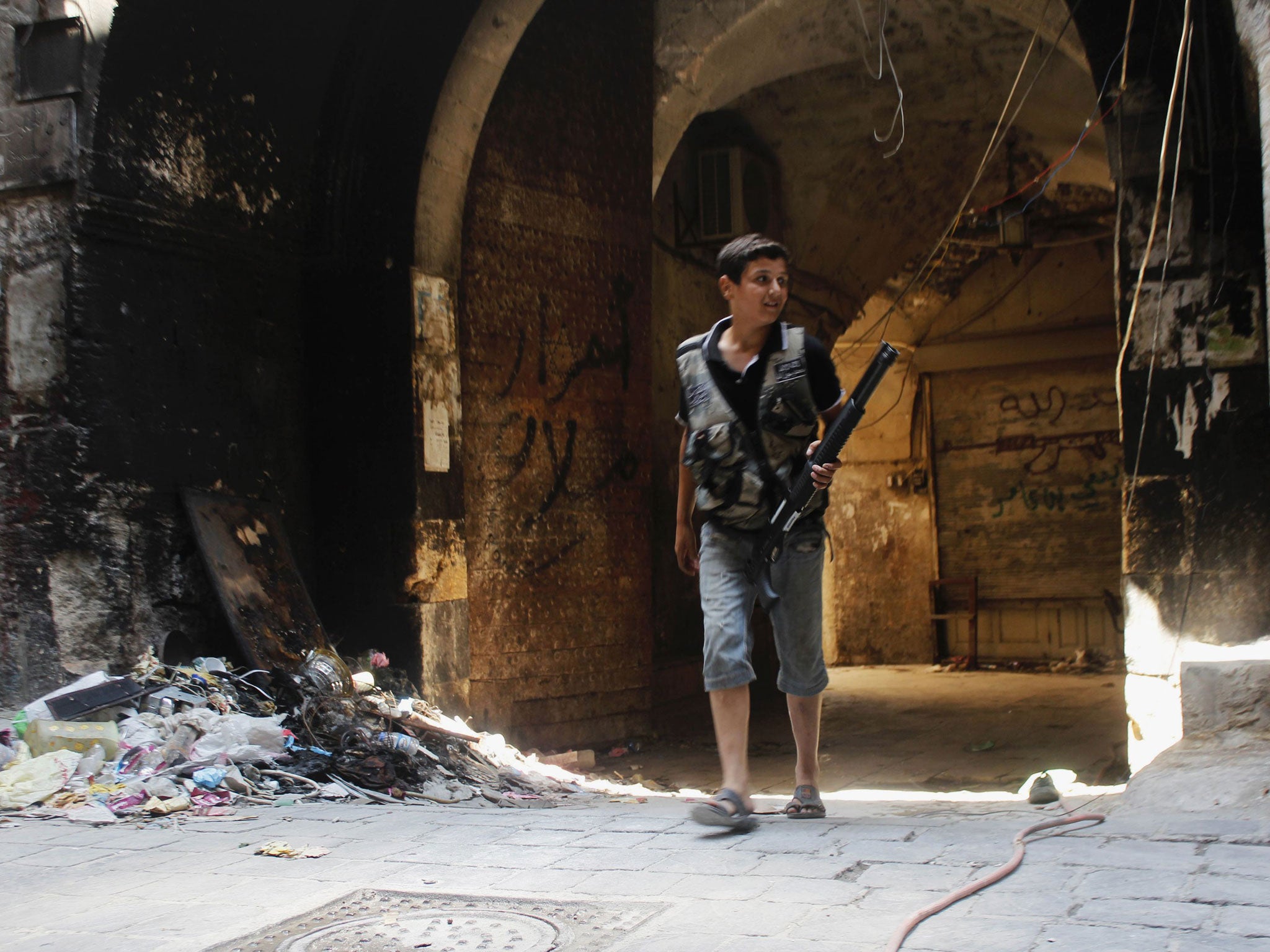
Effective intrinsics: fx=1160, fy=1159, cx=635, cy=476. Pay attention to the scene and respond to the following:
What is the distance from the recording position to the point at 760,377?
326 centimetres

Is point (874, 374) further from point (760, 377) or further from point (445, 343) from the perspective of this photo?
point (445, 343)

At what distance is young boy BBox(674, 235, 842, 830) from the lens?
3221 millimetres

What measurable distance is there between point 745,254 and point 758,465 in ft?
1.95

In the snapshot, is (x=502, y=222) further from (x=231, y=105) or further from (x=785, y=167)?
(x=785, y=167)

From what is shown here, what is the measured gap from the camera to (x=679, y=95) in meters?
7.46

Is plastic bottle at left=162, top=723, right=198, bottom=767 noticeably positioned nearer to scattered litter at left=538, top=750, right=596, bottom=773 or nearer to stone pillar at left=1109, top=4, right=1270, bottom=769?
scattered litter at left=538, top=750, right=596, bottom=773

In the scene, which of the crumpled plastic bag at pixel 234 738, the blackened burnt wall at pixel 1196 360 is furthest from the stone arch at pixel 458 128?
the blackened burnt wall at pixel 1196 360

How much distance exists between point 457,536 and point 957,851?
3870mm

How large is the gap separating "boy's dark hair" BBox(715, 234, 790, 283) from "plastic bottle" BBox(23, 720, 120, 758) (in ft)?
9.01

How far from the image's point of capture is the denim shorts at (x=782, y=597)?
3191mm

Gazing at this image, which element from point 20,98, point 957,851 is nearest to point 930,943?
point 957,851

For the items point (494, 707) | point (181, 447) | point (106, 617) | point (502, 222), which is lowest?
point (494, 707)

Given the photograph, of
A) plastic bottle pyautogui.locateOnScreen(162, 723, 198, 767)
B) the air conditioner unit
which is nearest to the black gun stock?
plastic bottle pyautogui.locateOnScreen(162, 723, 198, 767)

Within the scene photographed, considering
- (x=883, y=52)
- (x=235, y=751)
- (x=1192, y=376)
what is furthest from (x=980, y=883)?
(x=883, y=52)
